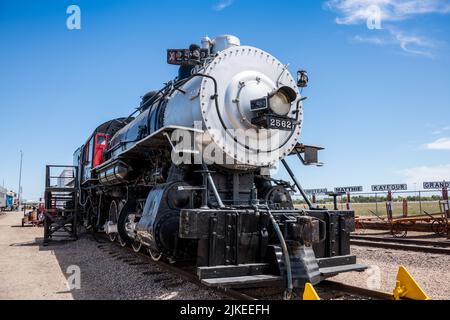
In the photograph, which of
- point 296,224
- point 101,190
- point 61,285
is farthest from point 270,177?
point 101,190

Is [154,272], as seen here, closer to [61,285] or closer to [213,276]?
[61,285]

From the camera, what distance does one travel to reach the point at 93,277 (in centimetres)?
655

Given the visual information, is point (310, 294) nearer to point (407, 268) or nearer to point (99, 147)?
point (407, 268)

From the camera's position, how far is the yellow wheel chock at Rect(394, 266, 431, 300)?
13.3 feet

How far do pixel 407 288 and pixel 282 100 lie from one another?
307 centimetres

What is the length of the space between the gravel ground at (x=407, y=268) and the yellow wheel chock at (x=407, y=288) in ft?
4.13

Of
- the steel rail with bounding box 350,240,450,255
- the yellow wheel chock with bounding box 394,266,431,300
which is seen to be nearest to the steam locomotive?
the yellow wheel chock with bounding box 394,266,431,300

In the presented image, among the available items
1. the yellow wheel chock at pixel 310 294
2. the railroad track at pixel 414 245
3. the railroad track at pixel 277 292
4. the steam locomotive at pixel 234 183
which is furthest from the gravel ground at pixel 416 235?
the yellow wheel chock at pixel 310 294

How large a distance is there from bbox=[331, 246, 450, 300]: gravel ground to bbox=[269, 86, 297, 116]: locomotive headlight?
2.81m

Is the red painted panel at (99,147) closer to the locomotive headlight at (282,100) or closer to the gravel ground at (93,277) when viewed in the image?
the gravel ground at (93,277)

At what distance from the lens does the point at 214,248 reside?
4.72 metres
